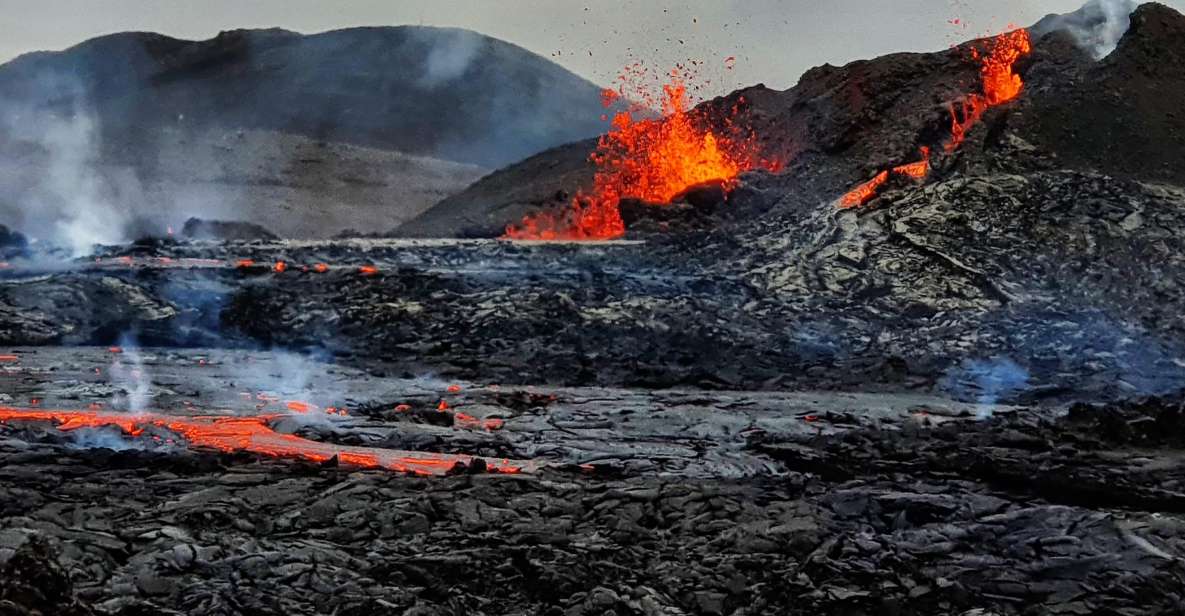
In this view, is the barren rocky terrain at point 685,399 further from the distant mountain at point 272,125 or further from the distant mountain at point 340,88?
the distant mountain at point 340,88

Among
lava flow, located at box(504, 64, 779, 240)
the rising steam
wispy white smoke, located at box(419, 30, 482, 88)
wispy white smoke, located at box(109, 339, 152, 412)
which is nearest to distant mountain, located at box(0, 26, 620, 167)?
wispy white smoke, located at box(419, 30, 482, 88)

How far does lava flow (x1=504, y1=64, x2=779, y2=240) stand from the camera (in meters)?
25.1

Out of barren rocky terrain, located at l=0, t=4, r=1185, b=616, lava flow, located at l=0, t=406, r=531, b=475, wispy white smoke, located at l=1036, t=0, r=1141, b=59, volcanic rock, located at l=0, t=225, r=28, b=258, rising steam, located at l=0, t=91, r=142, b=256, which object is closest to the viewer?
barren rocky terrain, located at l=0, t=4, r=1185, b=616

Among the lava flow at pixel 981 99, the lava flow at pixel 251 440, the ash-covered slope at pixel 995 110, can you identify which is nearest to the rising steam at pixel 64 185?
the ash-covered slope at pixel 995 110

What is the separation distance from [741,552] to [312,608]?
219cm

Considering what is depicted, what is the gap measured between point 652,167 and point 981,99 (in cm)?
862

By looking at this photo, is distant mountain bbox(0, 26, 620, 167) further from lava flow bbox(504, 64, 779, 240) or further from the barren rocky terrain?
the barren rocky terrain

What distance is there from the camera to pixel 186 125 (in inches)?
2264

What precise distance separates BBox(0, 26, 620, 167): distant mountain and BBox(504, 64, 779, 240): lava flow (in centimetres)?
3049

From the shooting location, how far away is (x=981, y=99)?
2080cm

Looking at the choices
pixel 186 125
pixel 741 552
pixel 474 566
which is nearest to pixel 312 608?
pixel 474 566

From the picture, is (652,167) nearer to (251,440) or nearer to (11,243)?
(11,243)

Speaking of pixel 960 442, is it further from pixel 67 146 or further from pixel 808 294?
pixel 67 146

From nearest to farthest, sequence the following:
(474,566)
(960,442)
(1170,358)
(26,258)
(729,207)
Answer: (474,566) < (960,442) < (1170,358) < (26,258) < (729,207)
